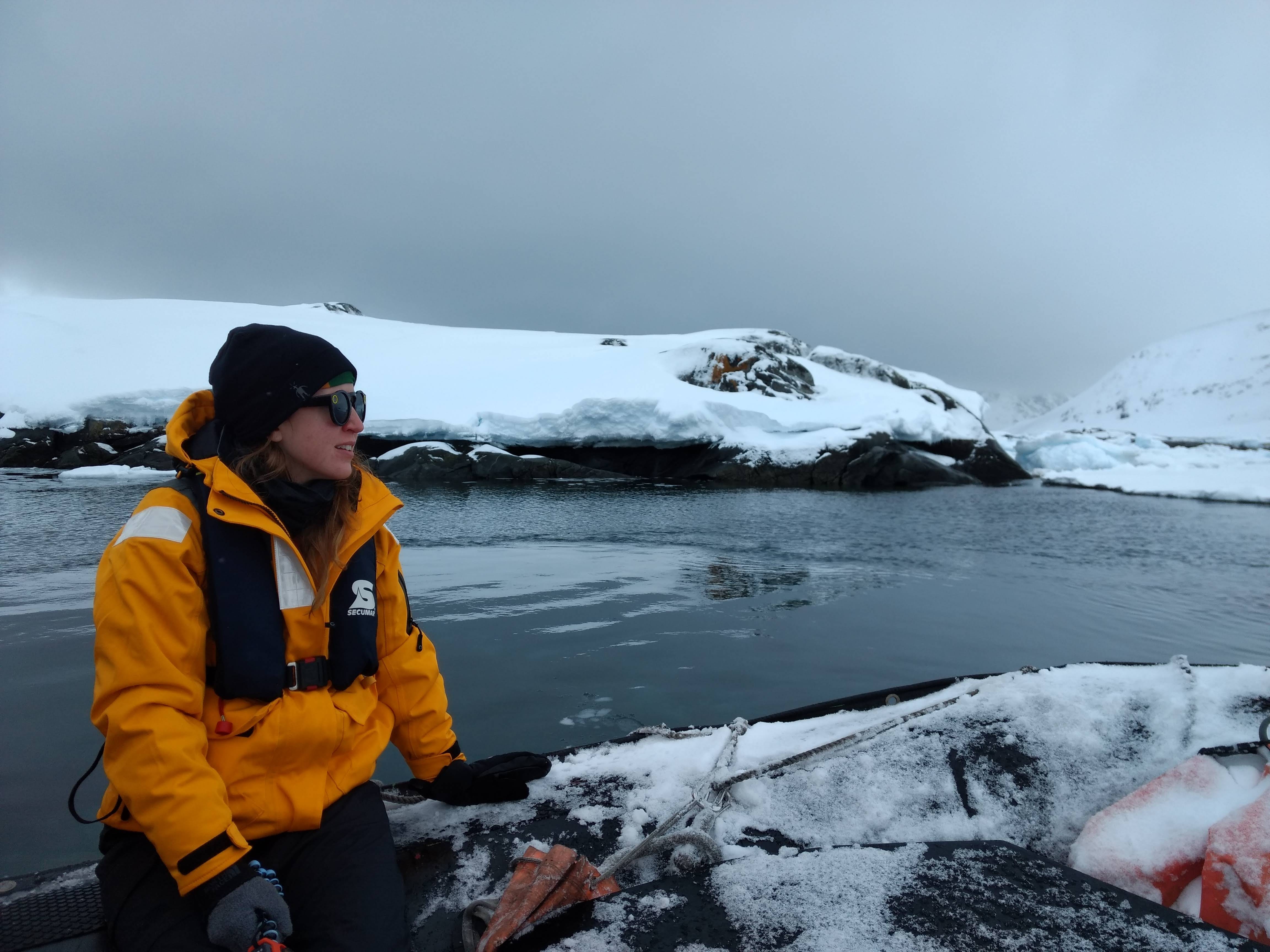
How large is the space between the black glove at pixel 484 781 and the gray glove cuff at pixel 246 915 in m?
0.62

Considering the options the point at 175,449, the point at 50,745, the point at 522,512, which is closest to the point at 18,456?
the point at 522,512

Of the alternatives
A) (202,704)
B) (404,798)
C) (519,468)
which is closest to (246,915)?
(202,704)

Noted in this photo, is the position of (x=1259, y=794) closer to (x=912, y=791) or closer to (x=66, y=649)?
(x=912, y=791)

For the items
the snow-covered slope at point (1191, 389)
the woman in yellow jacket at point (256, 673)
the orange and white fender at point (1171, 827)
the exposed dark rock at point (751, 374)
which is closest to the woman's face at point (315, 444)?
the woman in yellow jacket at point (256, 673)

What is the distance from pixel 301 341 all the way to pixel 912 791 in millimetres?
2095

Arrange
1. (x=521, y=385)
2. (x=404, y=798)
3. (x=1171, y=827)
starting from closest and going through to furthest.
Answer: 1. (x=1171, y=827)
2. (x=404, y=798)
3. (x=521, y=385)

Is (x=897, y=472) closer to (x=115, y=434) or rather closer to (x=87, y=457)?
(x=115, y=434)

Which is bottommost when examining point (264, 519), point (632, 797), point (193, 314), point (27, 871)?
point (27, 871)

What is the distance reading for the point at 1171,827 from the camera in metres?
1.63

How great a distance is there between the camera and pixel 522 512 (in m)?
11.5

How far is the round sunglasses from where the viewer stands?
1482 millimetres

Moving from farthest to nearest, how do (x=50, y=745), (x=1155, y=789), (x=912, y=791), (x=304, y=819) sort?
1. (x=50, y=745)
2. (x=912, y=791)
3. (x=1155, y=789)
4. (x=304, y=819)

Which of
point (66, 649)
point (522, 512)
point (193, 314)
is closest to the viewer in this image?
point (66, 649)

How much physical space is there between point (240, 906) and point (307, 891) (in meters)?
0.16
